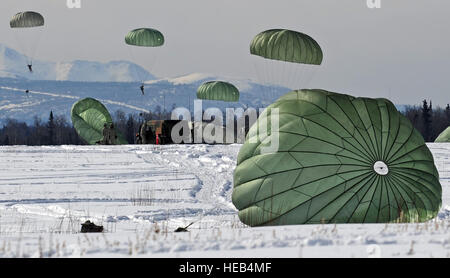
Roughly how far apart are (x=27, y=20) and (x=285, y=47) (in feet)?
69.1

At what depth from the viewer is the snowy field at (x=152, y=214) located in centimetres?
558

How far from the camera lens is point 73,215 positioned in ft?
39.6

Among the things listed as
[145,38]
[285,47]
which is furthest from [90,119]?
[285,47]

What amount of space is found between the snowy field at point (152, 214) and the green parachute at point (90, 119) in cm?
1861

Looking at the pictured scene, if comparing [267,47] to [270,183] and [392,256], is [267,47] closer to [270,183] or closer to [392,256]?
[270,183]

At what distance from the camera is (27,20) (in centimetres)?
3988

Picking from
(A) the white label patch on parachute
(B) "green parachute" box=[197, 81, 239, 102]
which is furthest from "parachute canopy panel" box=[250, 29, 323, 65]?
(B) "green parachute" box=[197, 81, 239, 102]

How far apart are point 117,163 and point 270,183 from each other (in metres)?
14.7

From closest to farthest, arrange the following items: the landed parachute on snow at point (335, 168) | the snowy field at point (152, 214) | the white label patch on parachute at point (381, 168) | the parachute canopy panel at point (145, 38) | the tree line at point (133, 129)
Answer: the snowy field at point (152, 214) → the landed parachute on snow at point (335, 168) → the white label patch on parachute at point (381, 168) → the parachute canopy panel at point (145, 38) → the tree line at point (133, 129)

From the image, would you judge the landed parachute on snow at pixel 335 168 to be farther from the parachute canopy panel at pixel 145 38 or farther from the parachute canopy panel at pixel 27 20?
the parachute canopy panel at pixel 27 20

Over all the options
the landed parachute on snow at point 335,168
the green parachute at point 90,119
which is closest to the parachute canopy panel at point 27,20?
the green parachute at point 90,119

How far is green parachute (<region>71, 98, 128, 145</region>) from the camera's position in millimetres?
50219

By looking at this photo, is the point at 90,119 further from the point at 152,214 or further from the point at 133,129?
the point at 133,129
